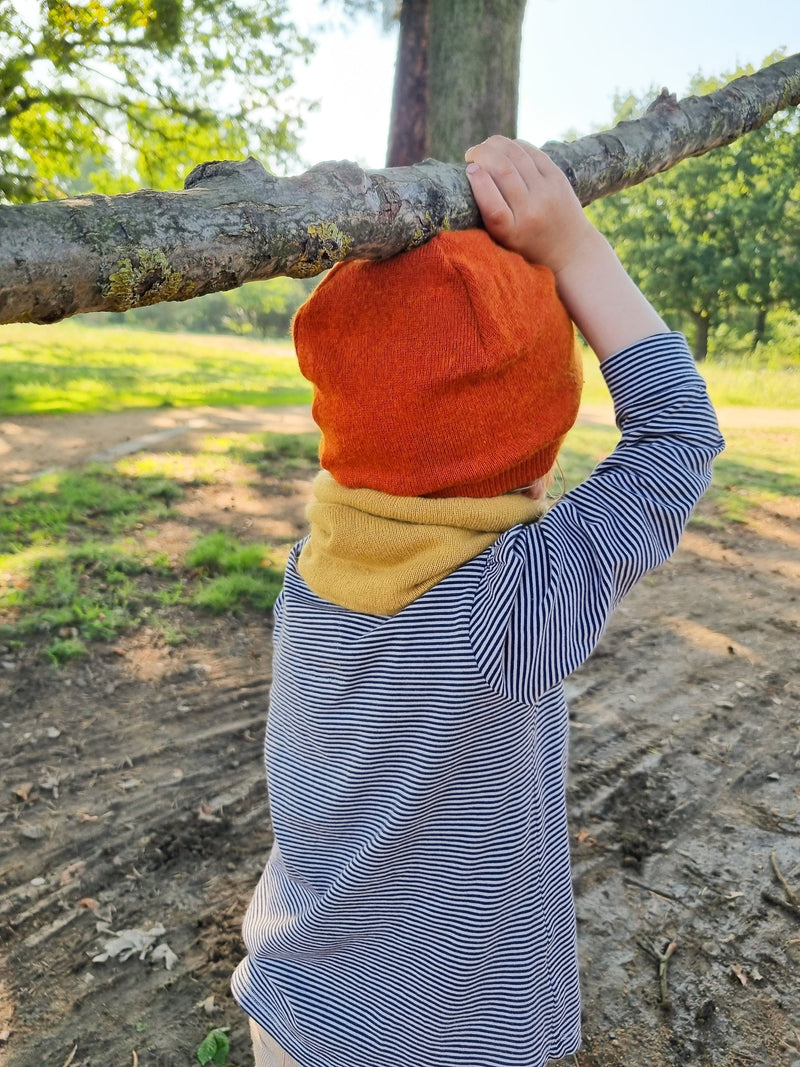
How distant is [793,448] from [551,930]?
10865 millimetres

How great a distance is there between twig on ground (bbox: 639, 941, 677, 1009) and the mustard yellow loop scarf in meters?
1.92

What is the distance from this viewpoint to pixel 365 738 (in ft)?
4.51

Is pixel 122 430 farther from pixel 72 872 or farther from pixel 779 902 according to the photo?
pixel 779 902

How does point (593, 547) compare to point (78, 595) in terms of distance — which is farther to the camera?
point (78, 595)

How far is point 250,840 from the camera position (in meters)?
3.17

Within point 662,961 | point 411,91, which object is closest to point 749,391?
point 411,91

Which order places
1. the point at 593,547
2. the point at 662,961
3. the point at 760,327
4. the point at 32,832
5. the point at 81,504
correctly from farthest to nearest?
the point at 760,327 → the point at 81,504 → the point at 32,832 → the point at 662,961 → the point at 593,547

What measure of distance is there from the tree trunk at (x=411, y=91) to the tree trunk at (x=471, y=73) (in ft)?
1.81

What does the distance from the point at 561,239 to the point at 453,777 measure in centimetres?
94

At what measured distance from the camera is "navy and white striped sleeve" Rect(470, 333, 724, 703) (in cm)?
120

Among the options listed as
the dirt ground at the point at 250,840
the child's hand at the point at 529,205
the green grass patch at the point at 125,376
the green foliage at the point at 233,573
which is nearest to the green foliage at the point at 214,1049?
the dirt ground at the point at 250,840

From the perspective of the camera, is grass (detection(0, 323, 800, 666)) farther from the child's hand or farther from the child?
the child's hand

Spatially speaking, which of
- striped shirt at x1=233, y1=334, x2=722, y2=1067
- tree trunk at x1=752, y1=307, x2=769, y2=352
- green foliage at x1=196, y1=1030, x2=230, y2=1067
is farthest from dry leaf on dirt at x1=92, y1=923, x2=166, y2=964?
tree trunk at x1=752, y1=307, x2=769, y2=352

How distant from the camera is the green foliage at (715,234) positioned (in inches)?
1086
